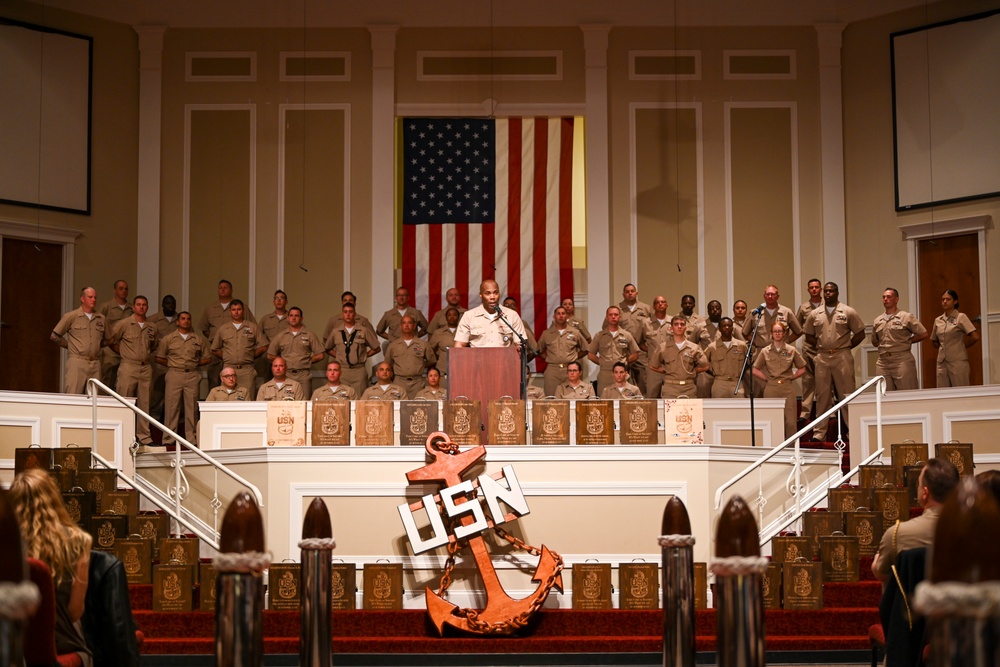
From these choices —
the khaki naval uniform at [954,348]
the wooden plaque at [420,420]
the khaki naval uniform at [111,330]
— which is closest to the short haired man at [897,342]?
the khaki naval uniform at [954,348]

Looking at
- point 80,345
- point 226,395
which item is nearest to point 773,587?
point 226,395

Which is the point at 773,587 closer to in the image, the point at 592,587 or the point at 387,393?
the point at 592,587

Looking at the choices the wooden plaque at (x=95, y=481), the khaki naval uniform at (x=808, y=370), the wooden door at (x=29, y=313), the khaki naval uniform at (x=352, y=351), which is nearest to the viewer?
the wooden plaque at (x=95, y=481)

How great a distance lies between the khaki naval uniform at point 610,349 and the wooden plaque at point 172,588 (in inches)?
238

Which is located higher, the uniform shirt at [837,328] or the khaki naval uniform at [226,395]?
the uniform shirt at [837,328]

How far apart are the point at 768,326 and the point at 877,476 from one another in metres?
3.99

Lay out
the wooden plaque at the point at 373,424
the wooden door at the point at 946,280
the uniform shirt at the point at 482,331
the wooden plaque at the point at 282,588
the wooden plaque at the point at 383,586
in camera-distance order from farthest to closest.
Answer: the wooden door at the point at 946,280
the uniform shirt at the point at 482,331
the wooden plaque at the point at 373,424
the wooden plaque at the point at 383,586
the wooden plaque at the point at 282,588

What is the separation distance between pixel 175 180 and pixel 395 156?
300 cm

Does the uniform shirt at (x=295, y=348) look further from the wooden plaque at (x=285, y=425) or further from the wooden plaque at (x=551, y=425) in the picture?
the wooden plaque at (x=551, y=425)

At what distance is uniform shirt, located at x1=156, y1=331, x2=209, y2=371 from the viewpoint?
46.9 feet

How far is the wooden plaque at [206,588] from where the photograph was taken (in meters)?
9.19

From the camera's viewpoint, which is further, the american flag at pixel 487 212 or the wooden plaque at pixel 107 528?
the american flag at pixel 487 212

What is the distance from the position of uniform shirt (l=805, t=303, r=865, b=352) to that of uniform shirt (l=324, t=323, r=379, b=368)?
17.0 feet

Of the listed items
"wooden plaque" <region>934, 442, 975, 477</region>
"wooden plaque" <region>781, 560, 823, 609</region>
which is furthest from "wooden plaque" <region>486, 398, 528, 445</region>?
"wooden plaque" <region>934, 442, 975, 477</region>
